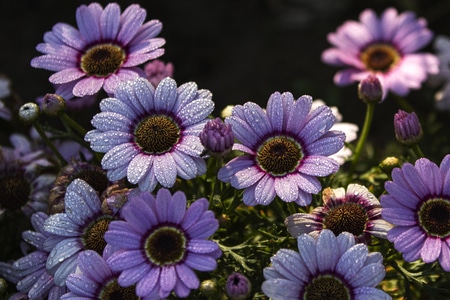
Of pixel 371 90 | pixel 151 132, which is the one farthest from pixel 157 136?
pixel 371 90

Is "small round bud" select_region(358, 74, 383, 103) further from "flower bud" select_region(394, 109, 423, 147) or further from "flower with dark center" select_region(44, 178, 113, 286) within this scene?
"flower with dark center" select_region(44, 178, 113, 286)

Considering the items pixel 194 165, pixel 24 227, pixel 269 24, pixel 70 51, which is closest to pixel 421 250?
pixel 194 165

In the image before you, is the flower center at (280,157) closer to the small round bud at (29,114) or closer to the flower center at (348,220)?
the flower center at (348,220)

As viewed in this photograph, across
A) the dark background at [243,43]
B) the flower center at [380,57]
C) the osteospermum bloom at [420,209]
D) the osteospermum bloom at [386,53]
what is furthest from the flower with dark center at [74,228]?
the dark background at [243,43]

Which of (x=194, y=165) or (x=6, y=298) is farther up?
(x=194, y=165)

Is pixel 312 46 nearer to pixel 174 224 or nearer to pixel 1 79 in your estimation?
pixel 1 79

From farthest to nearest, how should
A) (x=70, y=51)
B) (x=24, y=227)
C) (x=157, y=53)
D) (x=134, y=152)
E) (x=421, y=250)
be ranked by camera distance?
(x=24, y=227) < (x=70, y=51) < (x=157, y=53) < (x=134, y=152) < (x=421, y=250)

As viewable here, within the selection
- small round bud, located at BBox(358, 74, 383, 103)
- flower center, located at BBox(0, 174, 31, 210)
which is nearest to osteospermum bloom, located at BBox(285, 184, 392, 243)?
small round bud, located at BBox(358, 74, 383, 103)
